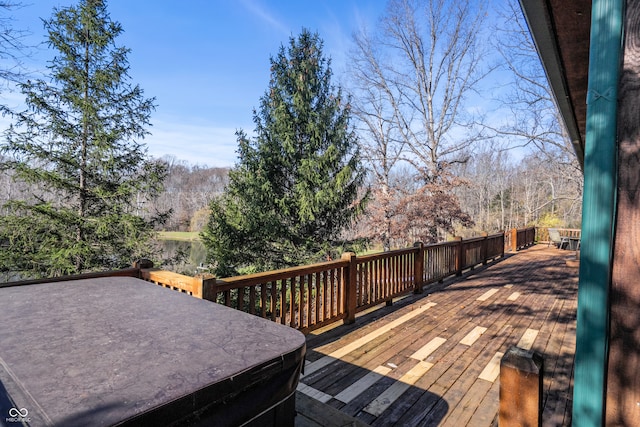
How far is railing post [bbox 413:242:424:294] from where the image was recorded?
221 inches

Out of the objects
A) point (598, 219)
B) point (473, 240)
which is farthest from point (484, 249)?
point (598, 219)

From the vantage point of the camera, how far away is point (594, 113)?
3.26 ft

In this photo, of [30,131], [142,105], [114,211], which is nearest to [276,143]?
[142,105]

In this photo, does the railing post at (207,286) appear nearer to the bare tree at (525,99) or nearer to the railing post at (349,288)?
the railing post at (349,288)

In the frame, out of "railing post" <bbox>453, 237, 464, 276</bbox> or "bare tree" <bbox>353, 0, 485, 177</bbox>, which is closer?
"railing post" <bbox>453, 237, 464, 276</bbox>

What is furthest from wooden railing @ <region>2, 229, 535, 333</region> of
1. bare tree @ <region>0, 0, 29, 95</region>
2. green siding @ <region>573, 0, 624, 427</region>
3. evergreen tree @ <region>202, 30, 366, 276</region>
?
bare tree @ <region>0, 0, 29, 95</region>

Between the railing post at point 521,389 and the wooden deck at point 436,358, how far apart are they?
773 mm

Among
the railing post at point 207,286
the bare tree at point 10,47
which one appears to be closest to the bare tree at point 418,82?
the bare tree at point 10,47

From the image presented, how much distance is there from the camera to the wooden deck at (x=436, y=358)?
2318 millimetres

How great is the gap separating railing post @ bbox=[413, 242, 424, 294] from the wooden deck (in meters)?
0.21

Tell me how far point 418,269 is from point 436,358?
2.58 metres

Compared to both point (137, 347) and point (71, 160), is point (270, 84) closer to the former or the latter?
point (71, 160)

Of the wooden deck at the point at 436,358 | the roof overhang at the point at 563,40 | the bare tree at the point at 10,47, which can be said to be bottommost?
the wooden deck at the point at 436,358

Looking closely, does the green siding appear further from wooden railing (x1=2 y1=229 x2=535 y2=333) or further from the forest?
the forest
